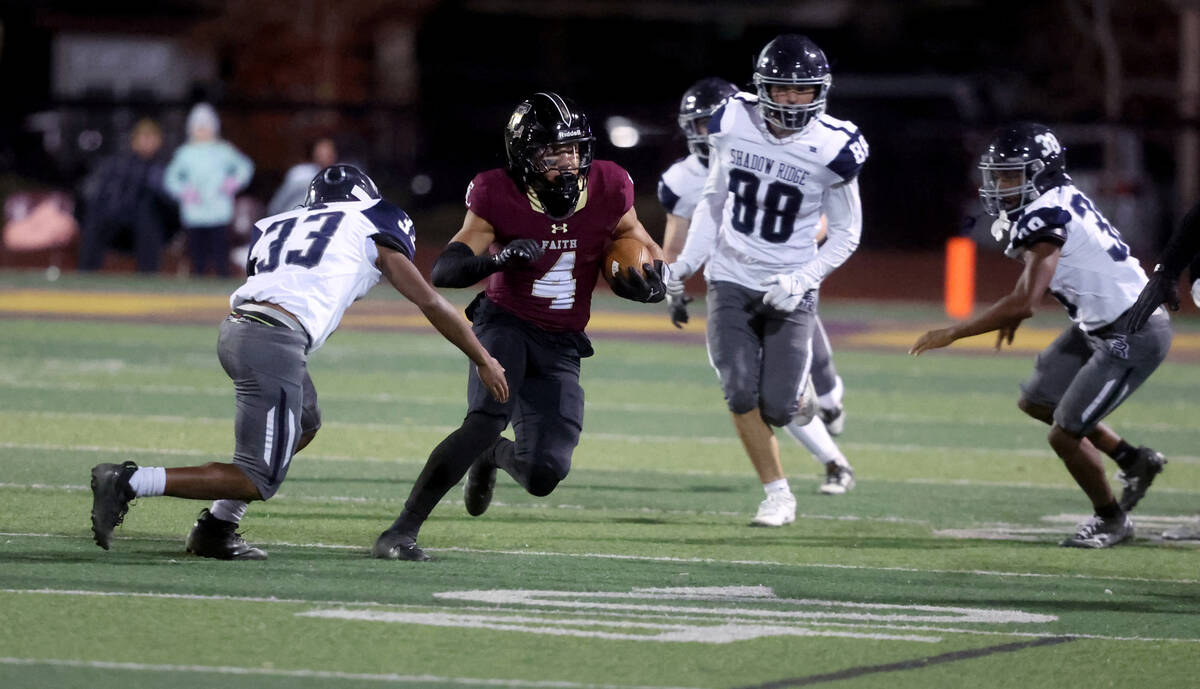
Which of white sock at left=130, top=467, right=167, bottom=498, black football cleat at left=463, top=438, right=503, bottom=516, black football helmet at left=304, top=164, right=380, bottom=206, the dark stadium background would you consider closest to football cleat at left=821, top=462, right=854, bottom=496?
black football cleat at left=463, top=438, right=503, bottom=516

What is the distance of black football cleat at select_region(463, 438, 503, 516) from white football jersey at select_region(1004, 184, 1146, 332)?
6.99 ft

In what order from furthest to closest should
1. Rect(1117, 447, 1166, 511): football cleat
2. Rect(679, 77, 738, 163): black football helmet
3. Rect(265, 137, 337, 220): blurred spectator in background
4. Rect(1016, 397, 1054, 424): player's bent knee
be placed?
Rect(265, 137, 337, 220): blurred spectator in background
Rect(679, 77, 738, 163): black football helmet
Rect(1117, 447, 1166, 511): football cleat
Rect(1016, 397, 1054, 424): player's bent knee

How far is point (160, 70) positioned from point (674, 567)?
87.3ft

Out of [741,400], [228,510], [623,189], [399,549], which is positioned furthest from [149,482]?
[741,400]

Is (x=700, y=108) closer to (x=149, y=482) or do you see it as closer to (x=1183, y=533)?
(x=1183, y=533)

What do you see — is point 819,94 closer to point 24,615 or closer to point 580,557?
point 580,557

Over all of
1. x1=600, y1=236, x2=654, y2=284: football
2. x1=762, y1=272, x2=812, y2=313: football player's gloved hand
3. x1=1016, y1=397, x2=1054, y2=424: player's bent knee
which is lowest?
x1=1016, y1=397, x2=1054, y2=424: player's bent knee

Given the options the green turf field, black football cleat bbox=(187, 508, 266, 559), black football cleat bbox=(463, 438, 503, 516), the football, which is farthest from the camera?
black football cleat bbox=(463, 438, 503, 516)

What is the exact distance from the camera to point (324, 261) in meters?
6.84

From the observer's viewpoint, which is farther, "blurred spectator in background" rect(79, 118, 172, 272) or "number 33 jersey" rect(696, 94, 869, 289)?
"blurred spectator in background" rect(79, 118, 172, 272)

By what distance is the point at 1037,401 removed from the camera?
8.17m

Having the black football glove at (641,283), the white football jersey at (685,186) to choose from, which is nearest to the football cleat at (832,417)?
the white football jersey at (685,186)

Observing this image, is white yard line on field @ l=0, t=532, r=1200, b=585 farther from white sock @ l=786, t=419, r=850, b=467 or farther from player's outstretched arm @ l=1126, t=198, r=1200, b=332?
white sock @ l=786, t=419, r=850, b=467

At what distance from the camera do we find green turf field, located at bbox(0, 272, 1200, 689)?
561 cm
